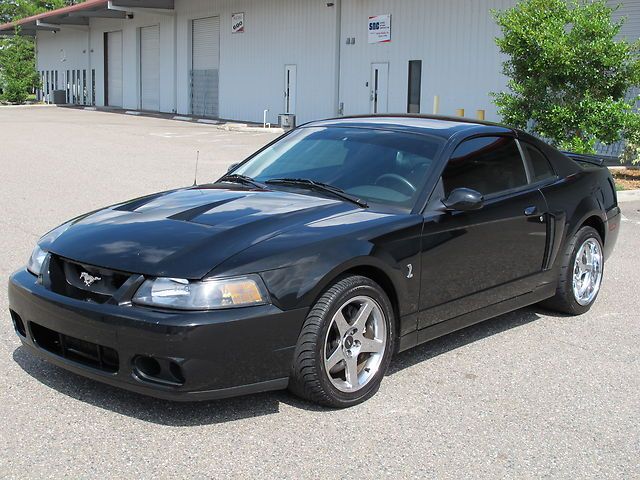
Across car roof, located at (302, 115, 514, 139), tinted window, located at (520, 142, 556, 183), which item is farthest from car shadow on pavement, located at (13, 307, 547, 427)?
tinted window, located at (520, 142, 556, 183)

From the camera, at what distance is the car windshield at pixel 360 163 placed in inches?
190

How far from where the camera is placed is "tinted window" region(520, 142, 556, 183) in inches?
226

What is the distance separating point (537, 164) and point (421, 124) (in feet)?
3.25

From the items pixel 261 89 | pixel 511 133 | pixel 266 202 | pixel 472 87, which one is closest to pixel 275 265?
pixel 266 202

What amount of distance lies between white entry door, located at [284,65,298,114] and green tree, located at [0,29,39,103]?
30.1 meters

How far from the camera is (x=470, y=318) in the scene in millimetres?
5047

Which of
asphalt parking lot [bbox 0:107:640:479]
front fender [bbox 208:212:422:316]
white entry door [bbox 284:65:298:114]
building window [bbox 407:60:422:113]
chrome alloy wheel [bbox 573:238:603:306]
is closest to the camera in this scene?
asphalt parking lot [bbox 0:107:640:479]

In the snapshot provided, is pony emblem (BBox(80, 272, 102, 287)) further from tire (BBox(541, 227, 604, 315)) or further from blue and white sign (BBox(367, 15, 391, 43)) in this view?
blue and white sign (BBox(367, 15, 391, 43))

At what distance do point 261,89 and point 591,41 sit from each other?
73.8ft

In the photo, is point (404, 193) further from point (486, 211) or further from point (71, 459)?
point (71, 459)

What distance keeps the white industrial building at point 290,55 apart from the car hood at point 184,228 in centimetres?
1761

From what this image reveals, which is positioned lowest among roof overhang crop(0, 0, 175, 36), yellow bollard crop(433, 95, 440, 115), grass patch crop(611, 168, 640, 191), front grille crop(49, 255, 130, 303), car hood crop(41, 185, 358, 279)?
grass patch crop(611, 168, 640, 191)

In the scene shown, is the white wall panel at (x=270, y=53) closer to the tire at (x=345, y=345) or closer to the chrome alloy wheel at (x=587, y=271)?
the chrome alloy wheel at (x=587, y=271)

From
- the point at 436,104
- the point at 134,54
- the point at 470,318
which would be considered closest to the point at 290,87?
the point at 436,104
